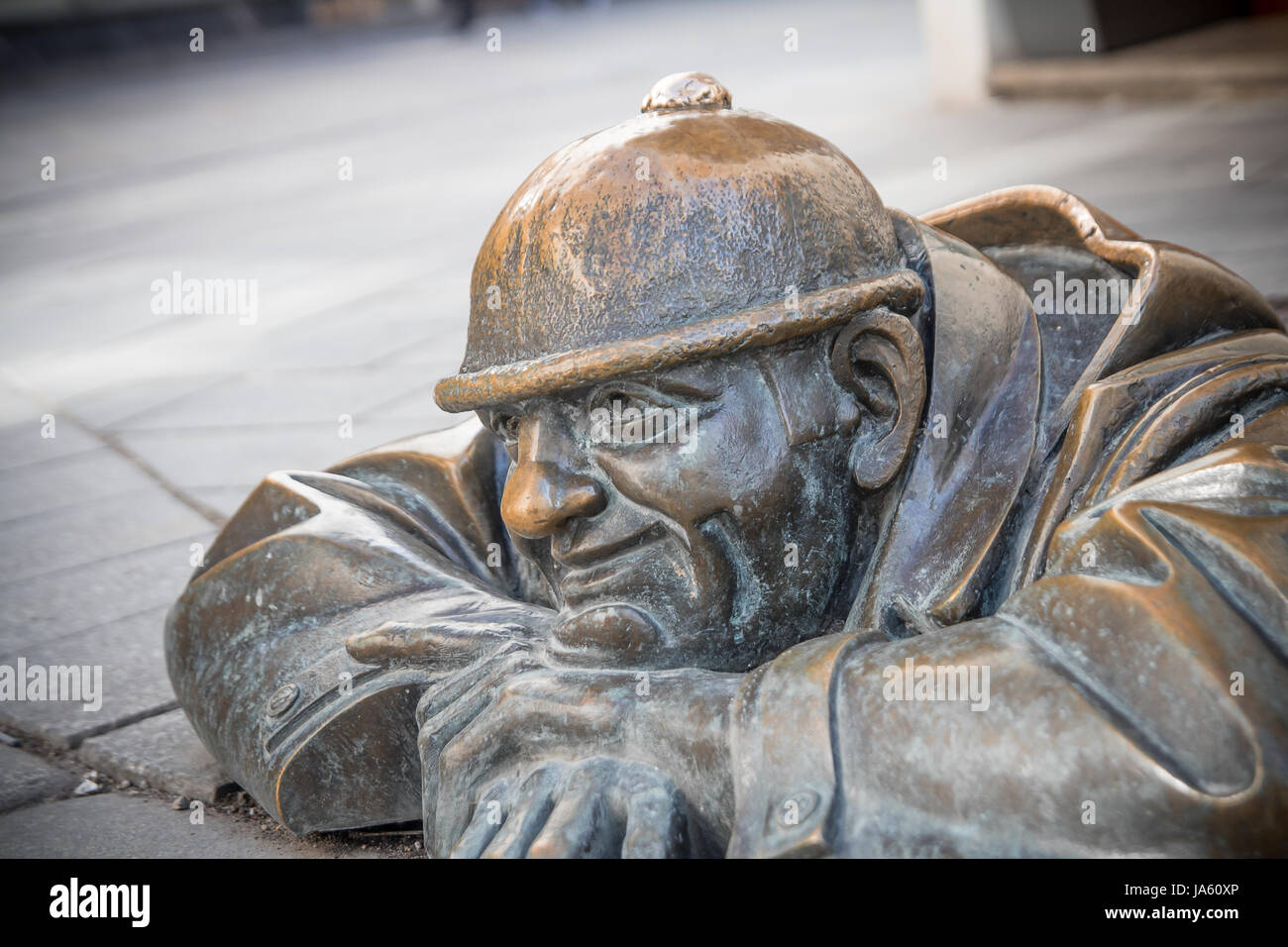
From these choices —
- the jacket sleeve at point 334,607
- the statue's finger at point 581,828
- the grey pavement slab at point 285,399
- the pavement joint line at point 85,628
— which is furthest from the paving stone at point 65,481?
the statue's finger at point 581,828

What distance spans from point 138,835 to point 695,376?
1516 mm

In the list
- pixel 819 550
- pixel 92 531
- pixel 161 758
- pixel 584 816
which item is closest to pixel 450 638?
pixel 584 816

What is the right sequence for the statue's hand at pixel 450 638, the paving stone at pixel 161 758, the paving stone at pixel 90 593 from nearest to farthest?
the statue's hand at pixel 450 638
the paving stone at pixel 161 758
the paving stone at pixel 90 593

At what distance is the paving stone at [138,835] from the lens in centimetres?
267

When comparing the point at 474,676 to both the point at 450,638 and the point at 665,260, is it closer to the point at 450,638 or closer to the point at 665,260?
the point at 450,638

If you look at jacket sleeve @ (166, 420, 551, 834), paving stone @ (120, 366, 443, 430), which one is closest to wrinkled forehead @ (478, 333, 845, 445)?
jacket sleeve @ (166, 420, 551, 834)

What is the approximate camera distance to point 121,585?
13.8ft

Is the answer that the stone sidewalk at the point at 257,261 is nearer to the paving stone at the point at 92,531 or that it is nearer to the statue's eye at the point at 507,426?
the paving stone at the point at 92,531

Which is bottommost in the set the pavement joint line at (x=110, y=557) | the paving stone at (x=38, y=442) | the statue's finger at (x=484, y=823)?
the pavement joint line at (x=110, y=557)

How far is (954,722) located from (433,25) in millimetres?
20693

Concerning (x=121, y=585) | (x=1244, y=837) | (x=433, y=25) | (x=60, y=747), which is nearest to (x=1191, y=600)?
(x=1244, y=837)

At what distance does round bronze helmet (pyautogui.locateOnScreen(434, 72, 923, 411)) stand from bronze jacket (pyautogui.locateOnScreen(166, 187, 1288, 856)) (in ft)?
0.86

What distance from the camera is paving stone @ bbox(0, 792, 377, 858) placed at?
2.67m

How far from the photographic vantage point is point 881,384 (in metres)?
2.15
